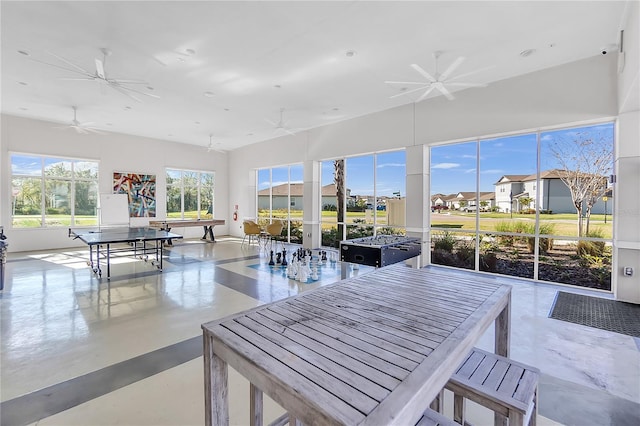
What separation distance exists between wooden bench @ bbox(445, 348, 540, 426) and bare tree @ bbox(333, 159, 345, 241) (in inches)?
274

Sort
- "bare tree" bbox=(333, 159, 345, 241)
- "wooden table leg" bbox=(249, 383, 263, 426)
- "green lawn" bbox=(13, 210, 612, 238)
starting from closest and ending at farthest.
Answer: "wooden table leg" bbox=(249, 383, 263, 426) → "green lawn" bbox=(13, 210, 612, 238) → "bare tree" bbox=(333, 159, 345, 241)

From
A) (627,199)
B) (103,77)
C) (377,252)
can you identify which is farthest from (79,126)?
(627,199)

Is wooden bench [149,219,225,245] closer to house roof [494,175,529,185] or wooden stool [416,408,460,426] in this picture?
house roof [494,175,529,185]

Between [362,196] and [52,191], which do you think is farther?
[52,191]

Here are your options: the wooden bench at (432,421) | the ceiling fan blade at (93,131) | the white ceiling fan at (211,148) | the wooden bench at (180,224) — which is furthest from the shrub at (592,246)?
the ceiling fan blade at (93,131)

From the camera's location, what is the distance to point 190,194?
11234 mm

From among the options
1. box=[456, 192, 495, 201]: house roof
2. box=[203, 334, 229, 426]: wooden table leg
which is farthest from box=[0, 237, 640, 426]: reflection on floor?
box=[456, 192, 495, 201]: house roof

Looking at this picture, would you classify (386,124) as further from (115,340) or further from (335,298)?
(115,340)

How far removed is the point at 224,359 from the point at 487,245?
6.07 metres

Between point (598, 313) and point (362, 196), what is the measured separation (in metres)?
5.41

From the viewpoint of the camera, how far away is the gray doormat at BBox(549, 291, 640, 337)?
11.2 ft

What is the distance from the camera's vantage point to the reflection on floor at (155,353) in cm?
198

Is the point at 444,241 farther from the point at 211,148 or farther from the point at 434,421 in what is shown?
the point at 211,148

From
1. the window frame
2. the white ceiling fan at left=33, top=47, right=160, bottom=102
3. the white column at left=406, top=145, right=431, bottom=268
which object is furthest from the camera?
the window frame
